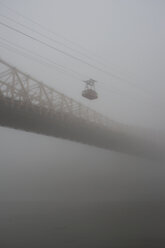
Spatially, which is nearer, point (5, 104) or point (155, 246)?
point (155, 246)

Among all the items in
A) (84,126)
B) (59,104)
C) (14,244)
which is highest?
(59,104)

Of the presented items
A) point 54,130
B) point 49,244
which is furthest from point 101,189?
point 49,244

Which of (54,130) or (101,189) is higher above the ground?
(54,130)

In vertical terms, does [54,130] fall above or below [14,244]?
above

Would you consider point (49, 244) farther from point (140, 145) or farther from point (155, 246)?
point (140, 145)

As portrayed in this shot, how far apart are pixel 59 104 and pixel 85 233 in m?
18.0

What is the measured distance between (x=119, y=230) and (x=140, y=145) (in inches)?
923

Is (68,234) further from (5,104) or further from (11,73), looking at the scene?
(11,73)

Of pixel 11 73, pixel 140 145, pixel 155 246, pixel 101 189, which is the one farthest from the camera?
pixel 101 189

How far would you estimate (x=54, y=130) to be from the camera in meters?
22.3

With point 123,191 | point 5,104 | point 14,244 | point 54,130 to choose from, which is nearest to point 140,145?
point 123,191

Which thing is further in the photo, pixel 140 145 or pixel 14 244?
pixel 140 145

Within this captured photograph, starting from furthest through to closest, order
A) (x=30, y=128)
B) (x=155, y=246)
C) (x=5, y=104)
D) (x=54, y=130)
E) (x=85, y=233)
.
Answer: (x=54, y=130) < (x=30, y=128) < (x=5, y=104) < (x=85, y=233) < (x=155, y=246)

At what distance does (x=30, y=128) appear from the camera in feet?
67.8
